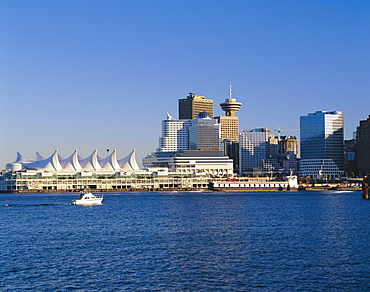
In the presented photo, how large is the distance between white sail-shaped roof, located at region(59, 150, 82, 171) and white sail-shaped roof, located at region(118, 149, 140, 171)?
40.2ft

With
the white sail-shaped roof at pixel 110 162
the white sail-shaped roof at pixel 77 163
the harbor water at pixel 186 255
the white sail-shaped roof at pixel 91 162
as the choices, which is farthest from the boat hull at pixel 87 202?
the white sail-shaped roof at pixel 110 162

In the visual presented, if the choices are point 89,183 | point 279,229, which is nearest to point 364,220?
point 279,229

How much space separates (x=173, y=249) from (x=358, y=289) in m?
13.3

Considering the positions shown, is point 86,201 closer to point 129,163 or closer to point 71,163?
point 71,163

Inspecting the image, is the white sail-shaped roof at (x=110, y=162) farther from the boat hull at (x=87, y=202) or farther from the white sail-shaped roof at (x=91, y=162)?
the boat hull at (x=87, y=202)

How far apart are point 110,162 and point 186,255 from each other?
13248 centimetres

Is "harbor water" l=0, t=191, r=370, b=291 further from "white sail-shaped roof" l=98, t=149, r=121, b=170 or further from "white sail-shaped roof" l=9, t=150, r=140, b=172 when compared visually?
"white sail-shaped roof" l=98, t=149, r=121, b=170

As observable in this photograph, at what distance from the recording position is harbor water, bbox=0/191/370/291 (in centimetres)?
2748

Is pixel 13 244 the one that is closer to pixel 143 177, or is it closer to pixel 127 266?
pixel 127 266

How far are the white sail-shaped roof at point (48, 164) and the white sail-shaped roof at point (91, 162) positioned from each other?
20.7ft

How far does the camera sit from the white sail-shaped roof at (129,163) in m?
166

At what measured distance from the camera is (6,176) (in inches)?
6147

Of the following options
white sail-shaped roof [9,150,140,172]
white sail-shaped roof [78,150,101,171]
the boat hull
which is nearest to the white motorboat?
the boat hull

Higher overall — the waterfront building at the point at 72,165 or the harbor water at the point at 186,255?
the waterfront building at the point at 72,165
